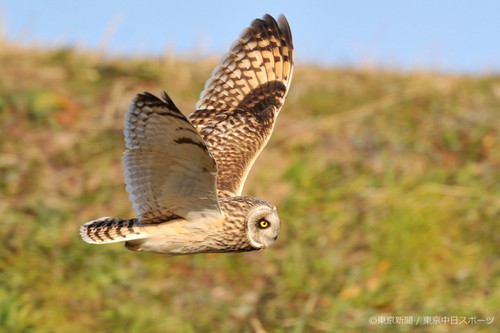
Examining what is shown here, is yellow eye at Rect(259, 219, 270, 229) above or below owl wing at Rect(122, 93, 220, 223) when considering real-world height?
below

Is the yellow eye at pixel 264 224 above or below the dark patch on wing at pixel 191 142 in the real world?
below

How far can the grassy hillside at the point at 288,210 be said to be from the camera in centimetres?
722

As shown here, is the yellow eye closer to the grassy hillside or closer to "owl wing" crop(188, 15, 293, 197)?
"owl wing" crop(188, 15, 293, 197)

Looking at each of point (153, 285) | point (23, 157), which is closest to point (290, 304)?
point (153, 285)

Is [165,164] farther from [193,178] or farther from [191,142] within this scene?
[191,142]

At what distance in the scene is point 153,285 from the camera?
7375 mm

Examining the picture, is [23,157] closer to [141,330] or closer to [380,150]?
[141,330]

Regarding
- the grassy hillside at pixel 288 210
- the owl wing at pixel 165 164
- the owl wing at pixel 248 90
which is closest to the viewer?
the owl wing at pixel 165 164

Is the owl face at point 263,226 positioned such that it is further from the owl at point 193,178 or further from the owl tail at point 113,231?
the owl tail at point 113,231

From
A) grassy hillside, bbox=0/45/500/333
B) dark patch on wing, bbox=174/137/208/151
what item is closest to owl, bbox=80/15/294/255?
dark patch on wing, bbox=174/137/208/151

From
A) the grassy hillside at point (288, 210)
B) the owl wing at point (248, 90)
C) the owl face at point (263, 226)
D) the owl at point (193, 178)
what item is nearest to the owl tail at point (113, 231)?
the owl at point (193, 178)

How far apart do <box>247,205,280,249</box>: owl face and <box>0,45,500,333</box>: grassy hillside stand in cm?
287

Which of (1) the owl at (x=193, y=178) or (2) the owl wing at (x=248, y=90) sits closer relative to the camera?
(1) the owl at (x=193, y=178)

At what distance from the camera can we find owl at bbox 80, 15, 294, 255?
392cm
